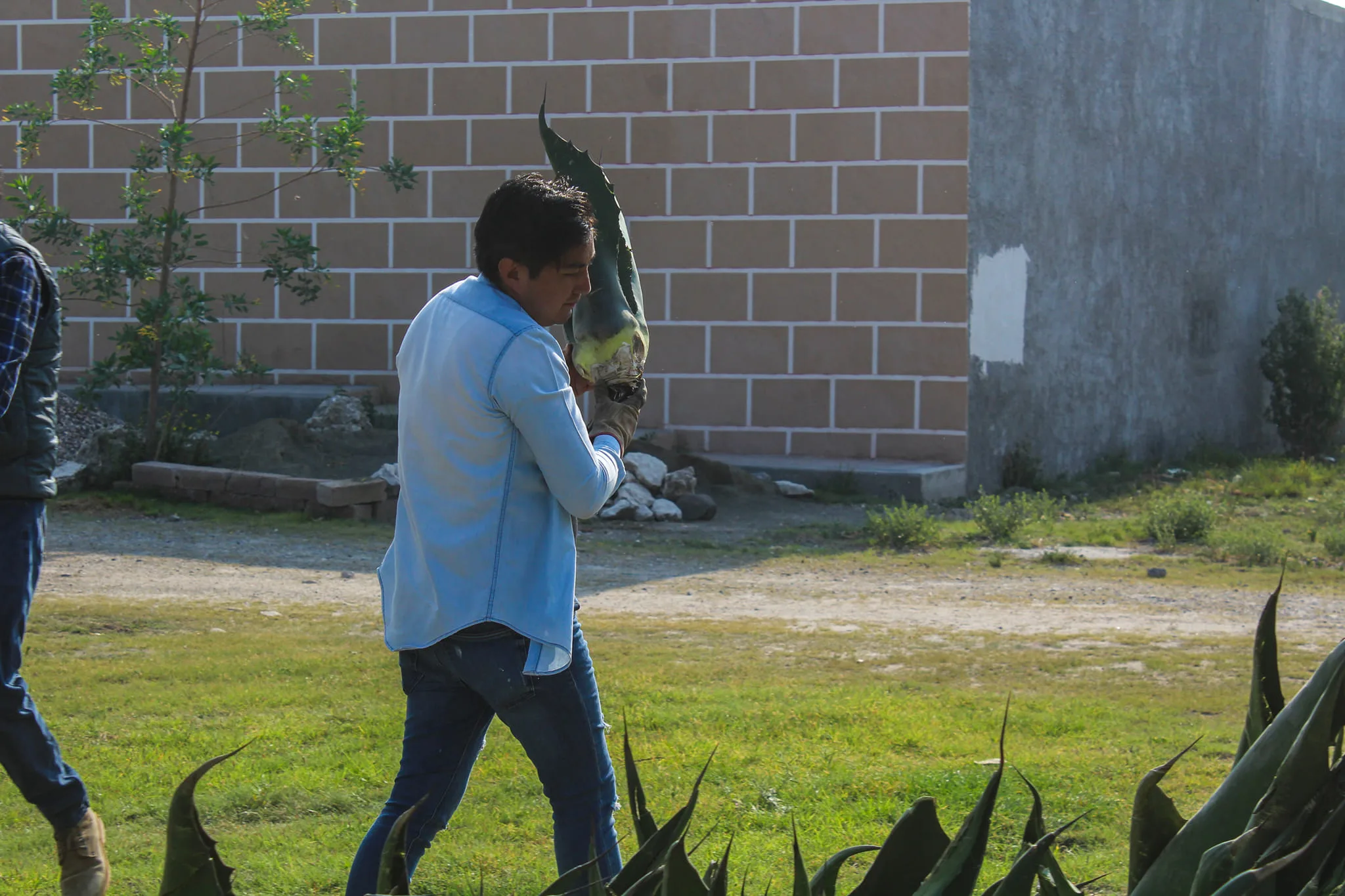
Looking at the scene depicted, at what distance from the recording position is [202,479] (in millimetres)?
10891

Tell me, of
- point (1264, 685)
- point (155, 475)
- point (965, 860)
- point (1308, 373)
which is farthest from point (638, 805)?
point (1308, 373)

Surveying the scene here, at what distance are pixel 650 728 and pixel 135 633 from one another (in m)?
2.98

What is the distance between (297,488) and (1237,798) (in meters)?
10.2

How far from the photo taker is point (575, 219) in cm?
244

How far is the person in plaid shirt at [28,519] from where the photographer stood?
2.90 meters

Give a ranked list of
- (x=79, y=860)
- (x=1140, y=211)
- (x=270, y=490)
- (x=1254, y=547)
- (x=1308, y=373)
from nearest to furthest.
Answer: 1. (x=79, y=860)
2. (x=1254, y=547)
3. (x=270, y=490)
4. (x=1140, y=211)
5. (x=1308, y=373)

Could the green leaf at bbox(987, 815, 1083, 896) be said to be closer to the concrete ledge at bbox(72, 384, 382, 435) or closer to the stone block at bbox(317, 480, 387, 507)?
the stone block at bbox(317, 480, 387, 507)

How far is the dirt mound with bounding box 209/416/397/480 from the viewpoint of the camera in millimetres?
11547

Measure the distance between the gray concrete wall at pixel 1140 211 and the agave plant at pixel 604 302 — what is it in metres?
10.3

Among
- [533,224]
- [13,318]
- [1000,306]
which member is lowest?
[13,318]

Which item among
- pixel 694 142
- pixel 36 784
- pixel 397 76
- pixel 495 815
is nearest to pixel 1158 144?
pixel 694 142

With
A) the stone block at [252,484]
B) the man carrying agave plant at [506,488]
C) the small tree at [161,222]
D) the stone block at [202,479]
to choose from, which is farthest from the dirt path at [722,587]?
the man carrying agave plant at [506,488]

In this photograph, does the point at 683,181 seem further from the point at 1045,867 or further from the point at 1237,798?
the point at 1237,798

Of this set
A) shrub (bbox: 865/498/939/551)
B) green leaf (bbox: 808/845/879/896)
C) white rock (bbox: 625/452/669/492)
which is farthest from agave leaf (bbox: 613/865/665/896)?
white rock (bbox: 625/452/669/492)
